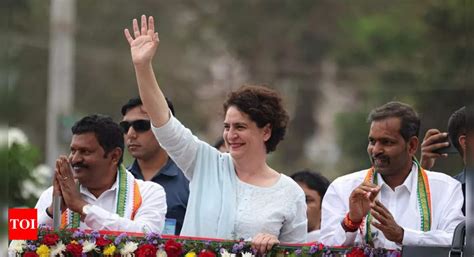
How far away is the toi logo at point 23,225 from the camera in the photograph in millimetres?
7117

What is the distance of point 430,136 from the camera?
830 centimetres

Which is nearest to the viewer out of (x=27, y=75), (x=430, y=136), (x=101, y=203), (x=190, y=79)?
(x=101, y=203)

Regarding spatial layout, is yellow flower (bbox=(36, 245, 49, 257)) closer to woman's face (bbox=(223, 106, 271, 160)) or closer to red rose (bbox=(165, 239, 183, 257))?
red rose (bbox=(165, 239, 183, 257))

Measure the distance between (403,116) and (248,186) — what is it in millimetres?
1020

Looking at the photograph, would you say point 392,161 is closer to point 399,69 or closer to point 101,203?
point 101,203

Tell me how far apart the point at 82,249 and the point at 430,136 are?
244cm

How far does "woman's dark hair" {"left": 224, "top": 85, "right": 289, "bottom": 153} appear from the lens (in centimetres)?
750

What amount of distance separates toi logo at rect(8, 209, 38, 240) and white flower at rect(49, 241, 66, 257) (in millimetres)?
121

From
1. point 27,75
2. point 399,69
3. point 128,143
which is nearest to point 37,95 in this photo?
point 27,75

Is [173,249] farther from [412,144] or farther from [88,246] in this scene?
[412,144]

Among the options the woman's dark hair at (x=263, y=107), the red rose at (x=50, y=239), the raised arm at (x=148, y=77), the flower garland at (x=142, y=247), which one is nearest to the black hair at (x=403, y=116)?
the woman's dark hair at (x=263, y=107)

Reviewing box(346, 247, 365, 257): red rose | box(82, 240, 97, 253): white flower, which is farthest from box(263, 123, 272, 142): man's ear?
box(82, 240, 97, 253): white flower

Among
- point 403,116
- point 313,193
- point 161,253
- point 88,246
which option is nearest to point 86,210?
point 88,246

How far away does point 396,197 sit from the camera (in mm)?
7523
